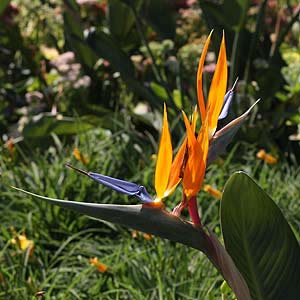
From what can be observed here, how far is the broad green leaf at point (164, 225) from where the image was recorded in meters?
1.08

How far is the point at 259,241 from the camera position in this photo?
1278mm

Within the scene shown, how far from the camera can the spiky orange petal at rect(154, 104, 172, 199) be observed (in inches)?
43.8

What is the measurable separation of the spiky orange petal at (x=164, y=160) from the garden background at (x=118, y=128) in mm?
950

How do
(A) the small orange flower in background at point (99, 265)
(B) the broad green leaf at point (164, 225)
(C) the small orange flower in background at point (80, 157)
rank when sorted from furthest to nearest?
(C) the small orange flower in background at point (80, 157)
(A) the small orange flower in background at point (99, 265)
(B) the broad green leaf at point (164, 225)

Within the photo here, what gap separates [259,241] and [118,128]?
201cm

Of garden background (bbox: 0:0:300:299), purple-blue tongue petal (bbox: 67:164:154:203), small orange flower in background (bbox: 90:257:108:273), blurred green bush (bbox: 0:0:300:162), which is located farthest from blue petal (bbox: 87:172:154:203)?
blurred green bush (bbox: 0:0:300:162)

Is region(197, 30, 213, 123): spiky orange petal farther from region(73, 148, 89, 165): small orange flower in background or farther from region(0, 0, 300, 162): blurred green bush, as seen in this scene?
region(0, 0, 300, 162): blurred green bush

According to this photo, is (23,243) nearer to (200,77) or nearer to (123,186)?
(123,186)

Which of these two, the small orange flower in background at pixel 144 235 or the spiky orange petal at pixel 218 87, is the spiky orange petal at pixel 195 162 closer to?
the spiky orange petal at pixel 218 87

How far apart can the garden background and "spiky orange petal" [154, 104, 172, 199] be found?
950 mm

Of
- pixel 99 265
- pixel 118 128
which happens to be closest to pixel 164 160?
pixel 99 265

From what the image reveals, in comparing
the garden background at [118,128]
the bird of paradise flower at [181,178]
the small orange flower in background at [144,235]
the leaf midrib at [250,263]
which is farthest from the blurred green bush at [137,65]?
the bird of paradise flower at [181,178]

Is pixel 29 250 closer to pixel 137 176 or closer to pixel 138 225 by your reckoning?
pixel 137 176

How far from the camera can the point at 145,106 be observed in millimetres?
3508
